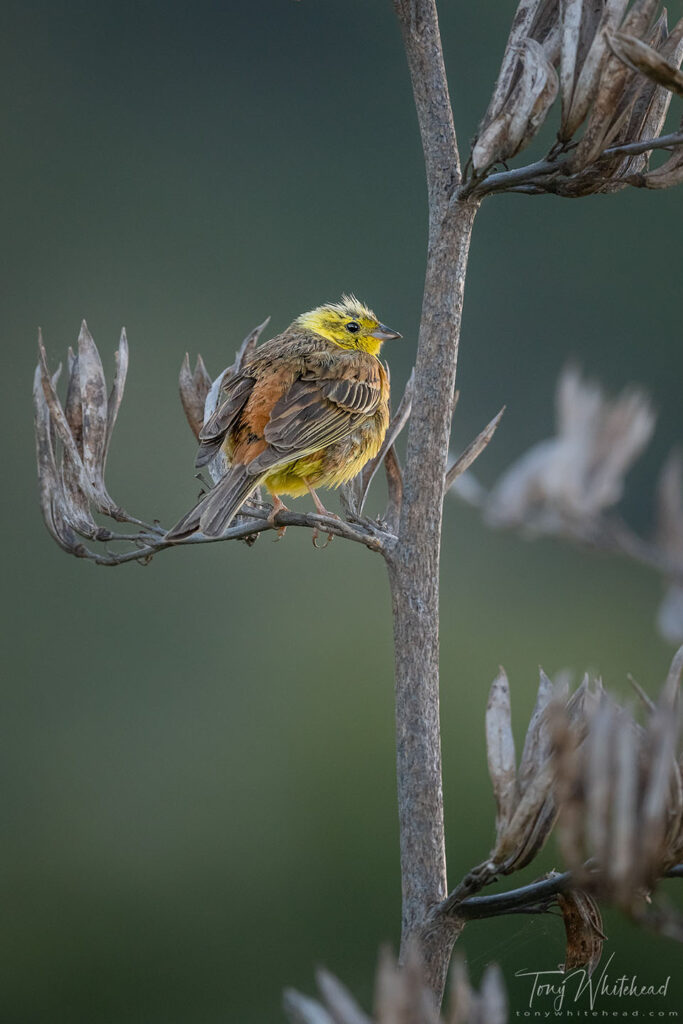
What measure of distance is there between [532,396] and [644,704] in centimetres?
593

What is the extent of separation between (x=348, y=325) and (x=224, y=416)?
104 centimetres

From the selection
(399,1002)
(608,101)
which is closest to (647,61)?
(608,101)

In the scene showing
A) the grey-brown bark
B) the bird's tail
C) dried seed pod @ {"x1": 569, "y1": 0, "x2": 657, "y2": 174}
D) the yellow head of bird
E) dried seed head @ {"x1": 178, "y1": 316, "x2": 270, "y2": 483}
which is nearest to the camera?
dried seed pod @ {"x1": 569, "y1": 0, "x2": 657, "y2": 174}

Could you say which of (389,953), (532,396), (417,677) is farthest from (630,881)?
(532,396)

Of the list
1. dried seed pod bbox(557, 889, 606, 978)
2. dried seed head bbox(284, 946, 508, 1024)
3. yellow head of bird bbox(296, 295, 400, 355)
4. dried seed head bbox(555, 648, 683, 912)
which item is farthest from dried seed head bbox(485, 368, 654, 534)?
yellow head of bird bbox(296, 295, 400, 355)

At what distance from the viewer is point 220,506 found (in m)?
2.50

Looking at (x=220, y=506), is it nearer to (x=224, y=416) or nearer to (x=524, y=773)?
(x=224, y=416)

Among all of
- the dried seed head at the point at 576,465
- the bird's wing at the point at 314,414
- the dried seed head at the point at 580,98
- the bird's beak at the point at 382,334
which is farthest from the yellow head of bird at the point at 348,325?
the dried seed head at the point at 576,465

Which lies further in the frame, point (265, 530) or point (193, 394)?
point (193, 394)

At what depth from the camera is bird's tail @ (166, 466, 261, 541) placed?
228cm

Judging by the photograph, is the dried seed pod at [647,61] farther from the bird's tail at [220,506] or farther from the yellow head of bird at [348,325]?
the yellow head of bird at [348,325]

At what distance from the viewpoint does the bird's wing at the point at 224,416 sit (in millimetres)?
2650

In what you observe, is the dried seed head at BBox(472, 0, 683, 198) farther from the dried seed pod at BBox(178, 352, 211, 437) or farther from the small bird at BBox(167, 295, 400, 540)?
the small bird at BBox(167, 295, 400, 540)

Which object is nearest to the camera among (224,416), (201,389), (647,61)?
(647,61)
